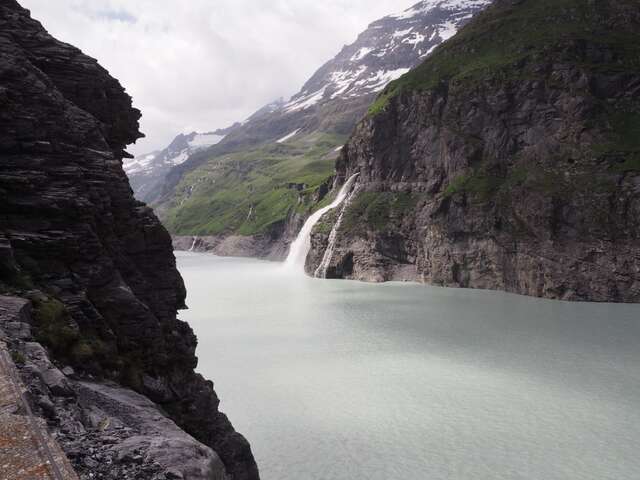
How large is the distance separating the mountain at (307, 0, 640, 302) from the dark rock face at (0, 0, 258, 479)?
5525cm

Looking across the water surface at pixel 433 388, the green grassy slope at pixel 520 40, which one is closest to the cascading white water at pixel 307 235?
the green grassy slope at pixel 520 40

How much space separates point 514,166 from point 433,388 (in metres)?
55.5

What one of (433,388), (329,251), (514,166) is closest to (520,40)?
(514,166)

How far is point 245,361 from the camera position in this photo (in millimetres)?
37875

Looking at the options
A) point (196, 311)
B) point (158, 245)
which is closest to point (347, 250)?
point (196, 311)

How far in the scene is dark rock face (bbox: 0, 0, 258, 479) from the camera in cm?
1653

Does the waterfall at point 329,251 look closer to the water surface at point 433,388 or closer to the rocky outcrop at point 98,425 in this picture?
the water surface at point 433,388

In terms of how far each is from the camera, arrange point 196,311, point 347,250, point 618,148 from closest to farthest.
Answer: point 196,311 → point 618,148 → point 347,250

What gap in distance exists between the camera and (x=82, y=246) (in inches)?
706

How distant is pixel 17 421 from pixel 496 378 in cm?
2889

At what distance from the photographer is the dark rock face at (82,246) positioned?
651 inches

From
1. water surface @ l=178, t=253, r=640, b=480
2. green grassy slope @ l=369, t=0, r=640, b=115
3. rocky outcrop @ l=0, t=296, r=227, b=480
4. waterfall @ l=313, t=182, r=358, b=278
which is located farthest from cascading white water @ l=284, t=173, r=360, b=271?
rocky outcrop @ l=0, t=296, r=227, b=480

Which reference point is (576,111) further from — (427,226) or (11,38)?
(11,38)

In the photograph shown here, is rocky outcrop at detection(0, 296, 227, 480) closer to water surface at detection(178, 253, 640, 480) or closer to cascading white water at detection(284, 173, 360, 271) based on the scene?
water surface at detection(178, 253, 640, 480)
